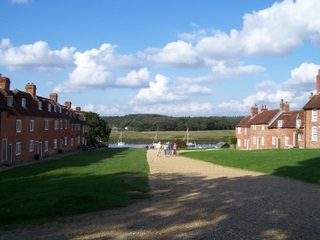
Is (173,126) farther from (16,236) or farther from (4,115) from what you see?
(16,236)

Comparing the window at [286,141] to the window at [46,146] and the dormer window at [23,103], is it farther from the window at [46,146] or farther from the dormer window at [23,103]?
the dormer window at [23,103]

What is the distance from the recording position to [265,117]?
64.1 metres

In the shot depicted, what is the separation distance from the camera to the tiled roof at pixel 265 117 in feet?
205

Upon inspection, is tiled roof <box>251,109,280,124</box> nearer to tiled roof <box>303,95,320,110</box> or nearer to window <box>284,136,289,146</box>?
window <box>284,136,289,146</box>

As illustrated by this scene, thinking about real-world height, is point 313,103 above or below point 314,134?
above

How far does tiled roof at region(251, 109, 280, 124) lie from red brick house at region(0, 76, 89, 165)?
108ft

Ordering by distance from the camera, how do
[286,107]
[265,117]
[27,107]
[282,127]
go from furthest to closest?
[265,117]
[286,107]
[282,127]
[27,107]

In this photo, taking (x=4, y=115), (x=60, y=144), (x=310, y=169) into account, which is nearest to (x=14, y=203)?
(x=310, y=169)

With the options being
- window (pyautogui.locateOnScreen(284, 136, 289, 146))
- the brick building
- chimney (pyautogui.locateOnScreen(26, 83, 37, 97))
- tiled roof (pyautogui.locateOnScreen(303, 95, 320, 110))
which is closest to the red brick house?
chimney (pyautogui.locateOnScreen(26, 83, 37, 97))

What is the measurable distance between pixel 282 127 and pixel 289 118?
72.5 inches

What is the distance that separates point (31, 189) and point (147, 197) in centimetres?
583

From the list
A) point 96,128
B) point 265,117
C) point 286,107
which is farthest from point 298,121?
point 96,128

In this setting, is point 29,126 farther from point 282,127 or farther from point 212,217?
point 282,127

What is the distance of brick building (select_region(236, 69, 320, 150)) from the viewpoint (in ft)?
162
